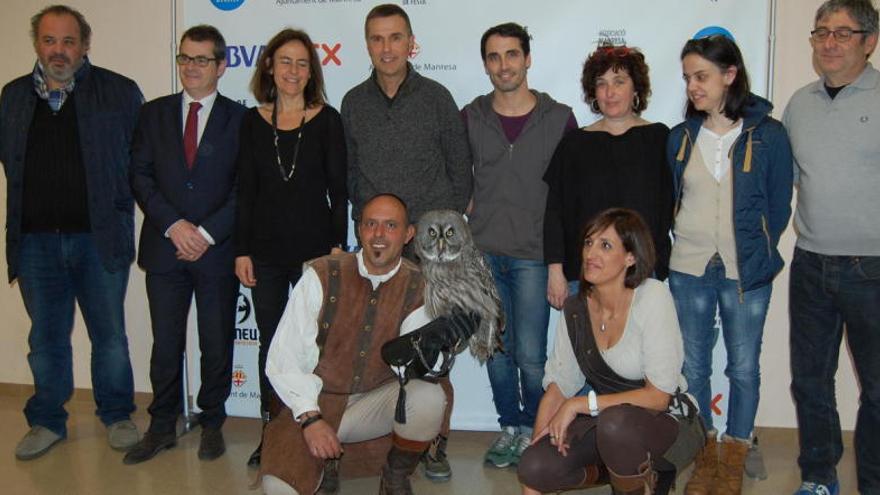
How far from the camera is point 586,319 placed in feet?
8.54

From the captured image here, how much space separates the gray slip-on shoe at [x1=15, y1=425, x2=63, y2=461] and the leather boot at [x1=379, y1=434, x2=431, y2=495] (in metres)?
1.72

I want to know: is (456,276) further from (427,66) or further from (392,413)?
(427,66)

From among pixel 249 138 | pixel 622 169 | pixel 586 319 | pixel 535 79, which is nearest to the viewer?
pixel 586 319

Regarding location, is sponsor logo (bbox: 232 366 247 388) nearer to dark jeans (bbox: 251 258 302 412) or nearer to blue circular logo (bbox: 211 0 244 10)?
dark jeans (bbox: 251 258 302 412)

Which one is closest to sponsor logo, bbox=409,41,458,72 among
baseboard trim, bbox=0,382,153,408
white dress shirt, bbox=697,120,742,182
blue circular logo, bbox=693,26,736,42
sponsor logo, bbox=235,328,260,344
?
blue circular logo, bbox=693,26,736,42

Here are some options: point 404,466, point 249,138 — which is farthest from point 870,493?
point 249,138

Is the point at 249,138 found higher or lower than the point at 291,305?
higher

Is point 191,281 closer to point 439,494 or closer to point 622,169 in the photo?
point 439,494

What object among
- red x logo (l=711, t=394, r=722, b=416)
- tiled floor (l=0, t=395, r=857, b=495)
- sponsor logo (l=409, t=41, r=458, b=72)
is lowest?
tiled floor (l=0, t=395, r=857, b=495)

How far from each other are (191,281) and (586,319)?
6.05ft

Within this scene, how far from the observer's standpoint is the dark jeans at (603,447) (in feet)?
7.72

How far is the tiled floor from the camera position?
3150 millimetres

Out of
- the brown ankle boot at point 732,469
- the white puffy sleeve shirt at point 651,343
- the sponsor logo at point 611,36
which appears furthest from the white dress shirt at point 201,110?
the brown ankle boot at point 732,469

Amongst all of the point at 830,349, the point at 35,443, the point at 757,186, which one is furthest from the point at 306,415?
the point at 830,349
